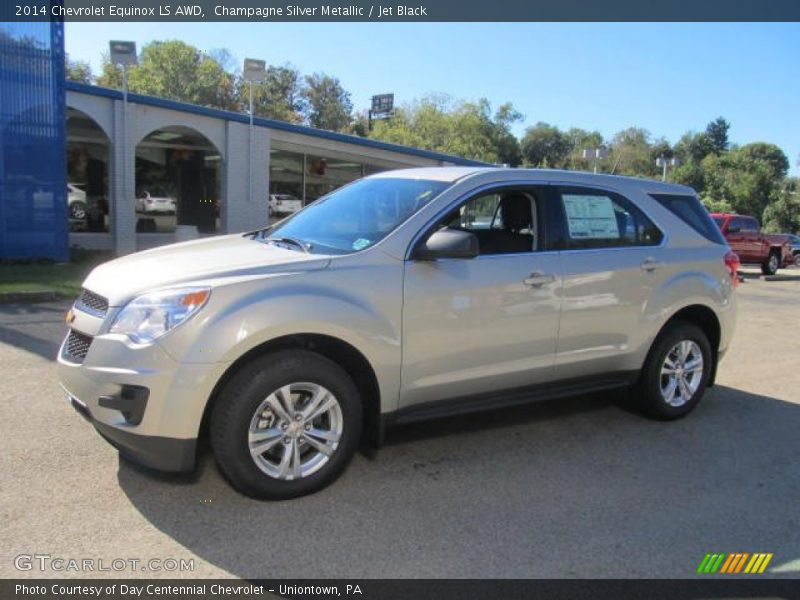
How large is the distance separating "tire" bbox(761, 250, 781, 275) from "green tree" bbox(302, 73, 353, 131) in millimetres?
69574

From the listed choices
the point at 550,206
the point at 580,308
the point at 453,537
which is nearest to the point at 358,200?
the point at 550,206

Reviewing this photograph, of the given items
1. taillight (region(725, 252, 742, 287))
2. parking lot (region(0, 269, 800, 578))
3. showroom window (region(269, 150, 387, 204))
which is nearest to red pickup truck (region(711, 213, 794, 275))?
showroom window (region(269, 150, 387, 204))

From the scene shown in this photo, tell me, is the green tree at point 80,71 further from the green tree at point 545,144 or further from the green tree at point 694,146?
the green tree at point 694,146

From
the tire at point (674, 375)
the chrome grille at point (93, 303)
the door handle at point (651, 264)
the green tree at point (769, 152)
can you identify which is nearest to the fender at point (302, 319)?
the chrome grille at point (93, 303)

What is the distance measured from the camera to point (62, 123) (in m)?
13.6

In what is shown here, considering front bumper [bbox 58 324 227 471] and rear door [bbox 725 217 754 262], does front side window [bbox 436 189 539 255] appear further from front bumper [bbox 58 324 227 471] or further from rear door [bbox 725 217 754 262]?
rear door [bbox 725 217 754 262]

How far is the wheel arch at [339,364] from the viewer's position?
3553 mm

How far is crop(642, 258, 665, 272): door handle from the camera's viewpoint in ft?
16.5

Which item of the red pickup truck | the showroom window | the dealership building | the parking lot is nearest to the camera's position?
the parking lot

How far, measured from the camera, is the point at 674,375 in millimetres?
5359

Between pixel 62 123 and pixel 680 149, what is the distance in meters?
115

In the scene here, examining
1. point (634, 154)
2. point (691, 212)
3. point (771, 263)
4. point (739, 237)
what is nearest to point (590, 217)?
point (691, 212)

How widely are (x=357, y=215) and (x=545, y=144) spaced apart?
112738 mm

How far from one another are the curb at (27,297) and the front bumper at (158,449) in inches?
283
